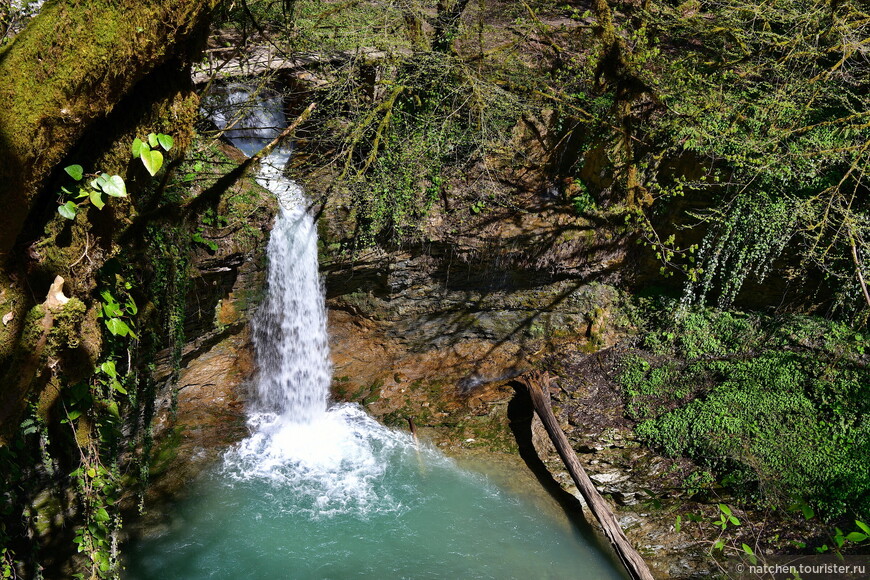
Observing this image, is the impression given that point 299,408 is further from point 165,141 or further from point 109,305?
point 165,141

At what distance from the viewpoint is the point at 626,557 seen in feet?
14.9

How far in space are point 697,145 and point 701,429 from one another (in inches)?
135

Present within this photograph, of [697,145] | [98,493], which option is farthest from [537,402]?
[98,493]

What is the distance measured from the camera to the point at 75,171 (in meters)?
1.93

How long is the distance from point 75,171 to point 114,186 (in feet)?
0.46

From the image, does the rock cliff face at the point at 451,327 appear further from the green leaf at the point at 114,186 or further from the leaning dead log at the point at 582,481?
the green leaf at the point at 114,186

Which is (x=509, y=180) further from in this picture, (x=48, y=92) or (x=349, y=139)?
(x=48, y=92)

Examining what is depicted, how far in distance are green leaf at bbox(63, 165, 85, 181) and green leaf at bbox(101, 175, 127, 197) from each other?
0.09m

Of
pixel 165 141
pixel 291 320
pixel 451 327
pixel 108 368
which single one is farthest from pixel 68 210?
pixel 451 327

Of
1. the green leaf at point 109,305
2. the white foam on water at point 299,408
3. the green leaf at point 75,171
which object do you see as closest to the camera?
the green leaf at point 75,171

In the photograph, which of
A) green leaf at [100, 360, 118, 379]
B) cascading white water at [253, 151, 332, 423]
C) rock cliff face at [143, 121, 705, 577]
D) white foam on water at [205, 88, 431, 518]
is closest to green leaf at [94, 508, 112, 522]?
green leaf at [100, 360, 118, 379]

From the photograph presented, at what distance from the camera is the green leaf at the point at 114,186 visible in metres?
1.96

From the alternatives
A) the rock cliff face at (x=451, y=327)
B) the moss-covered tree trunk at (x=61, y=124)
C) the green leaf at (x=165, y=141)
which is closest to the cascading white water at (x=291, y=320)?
the rock cliff face at (x=451, y=327)

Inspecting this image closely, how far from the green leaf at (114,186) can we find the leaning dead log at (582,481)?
4.87 m
